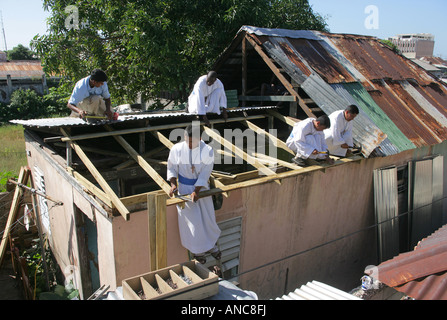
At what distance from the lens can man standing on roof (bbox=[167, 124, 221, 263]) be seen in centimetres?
454

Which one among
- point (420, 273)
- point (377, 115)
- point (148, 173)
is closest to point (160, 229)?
point (148, 173)

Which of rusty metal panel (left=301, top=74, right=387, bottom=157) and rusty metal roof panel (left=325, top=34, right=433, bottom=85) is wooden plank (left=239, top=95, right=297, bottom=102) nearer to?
rusty metal panel (left=301, top=74, right=387, bottom=157)

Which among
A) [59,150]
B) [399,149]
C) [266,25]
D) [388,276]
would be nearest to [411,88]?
[399,149]

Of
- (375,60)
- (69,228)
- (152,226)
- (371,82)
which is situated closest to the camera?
(152,226)

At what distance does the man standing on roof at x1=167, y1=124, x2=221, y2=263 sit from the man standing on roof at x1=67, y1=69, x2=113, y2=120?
2.16 meters

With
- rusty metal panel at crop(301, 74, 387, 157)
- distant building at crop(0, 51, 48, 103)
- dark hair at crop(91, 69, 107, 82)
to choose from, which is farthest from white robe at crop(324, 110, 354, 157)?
distant building at crop(0, 51, 48, 103)

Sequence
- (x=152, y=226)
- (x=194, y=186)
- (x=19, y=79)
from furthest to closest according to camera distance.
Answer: (x=19, y=79) < (x=194, y=186) < (x=152, y=226)

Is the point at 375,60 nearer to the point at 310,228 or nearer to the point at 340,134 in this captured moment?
the point at 340,134

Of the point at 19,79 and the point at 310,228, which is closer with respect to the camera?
the point at 310,228

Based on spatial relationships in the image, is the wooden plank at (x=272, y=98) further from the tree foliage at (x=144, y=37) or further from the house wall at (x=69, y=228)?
the house wall at (x=69, y=228)

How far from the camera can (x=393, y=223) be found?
763cm

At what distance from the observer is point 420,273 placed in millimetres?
4055

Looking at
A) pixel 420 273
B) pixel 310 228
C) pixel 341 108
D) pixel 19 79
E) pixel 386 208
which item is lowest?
pixel 310 228

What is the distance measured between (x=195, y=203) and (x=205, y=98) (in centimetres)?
303
